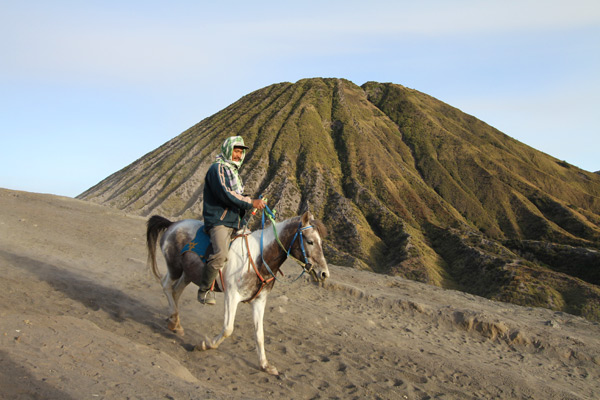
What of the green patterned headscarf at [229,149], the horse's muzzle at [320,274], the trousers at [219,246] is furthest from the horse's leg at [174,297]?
the horse's muzzle at [320,274]

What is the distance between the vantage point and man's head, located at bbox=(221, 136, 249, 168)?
739 cm

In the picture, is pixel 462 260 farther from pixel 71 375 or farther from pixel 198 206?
pixel 71 375

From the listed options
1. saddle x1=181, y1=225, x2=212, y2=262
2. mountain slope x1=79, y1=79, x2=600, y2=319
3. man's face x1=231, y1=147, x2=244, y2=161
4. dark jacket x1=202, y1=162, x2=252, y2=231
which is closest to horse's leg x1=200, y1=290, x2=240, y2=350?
saddle x1=181, y1=225, x2=212, y2=262

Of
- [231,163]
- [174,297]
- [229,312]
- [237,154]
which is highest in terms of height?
[237,154]

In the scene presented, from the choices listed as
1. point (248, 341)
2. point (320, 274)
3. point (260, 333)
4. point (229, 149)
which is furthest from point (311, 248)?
point (248, 341)

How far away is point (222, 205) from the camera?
7453 millimetres

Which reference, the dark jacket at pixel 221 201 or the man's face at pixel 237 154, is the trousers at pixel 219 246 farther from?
the man's face at pixel 237 154

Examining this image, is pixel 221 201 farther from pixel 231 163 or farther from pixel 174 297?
pixel 174 297

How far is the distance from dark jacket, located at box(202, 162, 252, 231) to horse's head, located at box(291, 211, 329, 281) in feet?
3.42

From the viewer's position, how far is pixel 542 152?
256 feet

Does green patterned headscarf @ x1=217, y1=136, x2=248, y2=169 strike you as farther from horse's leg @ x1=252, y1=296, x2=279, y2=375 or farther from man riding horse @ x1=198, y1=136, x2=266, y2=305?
horse's leg @ x1=252, y1=296, x2=279, y2=375

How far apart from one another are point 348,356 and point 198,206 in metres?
43.2

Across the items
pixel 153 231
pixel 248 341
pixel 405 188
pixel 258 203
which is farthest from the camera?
pixel 405 188

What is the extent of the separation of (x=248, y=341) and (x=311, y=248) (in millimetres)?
3027
